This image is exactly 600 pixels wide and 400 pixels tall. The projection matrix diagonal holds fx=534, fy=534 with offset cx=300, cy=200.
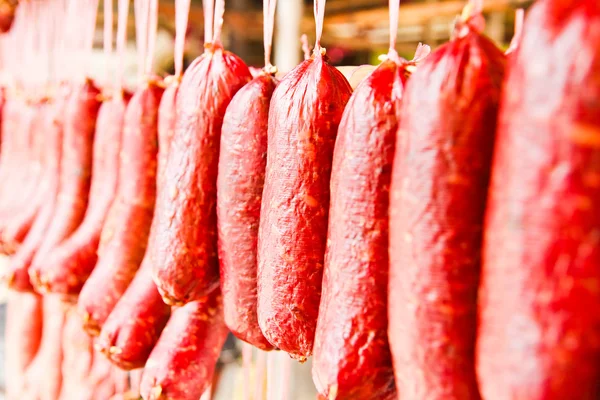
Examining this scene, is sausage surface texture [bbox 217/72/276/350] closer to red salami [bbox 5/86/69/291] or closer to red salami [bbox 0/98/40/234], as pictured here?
red salami [bbox 5/86/69/291]

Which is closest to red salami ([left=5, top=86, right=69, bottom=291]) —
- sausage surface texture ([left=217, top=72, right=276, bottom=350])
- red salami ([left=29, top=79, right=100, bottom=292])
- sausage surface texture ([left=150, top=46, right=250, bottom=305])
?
red salami ([left=29, top=79, right=100, bottom=292])

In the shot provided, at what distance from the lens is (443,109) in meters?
0.73

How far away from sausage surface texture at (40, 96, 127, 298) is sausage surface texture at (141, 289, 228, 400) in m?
0.45

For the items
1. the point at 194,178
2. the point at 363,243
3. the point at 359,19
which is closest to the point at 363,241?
the point at 363,243

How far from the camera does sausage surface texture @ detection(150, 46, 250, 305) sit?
3.97 ft

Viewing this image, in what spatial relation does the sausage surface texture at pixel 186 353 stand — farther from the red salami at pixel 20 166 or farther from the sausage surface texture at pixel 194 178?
the red salami at pixel 20 166

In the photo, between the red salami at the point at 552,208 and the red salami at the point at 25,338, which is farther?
the red salami at the point at 25,338

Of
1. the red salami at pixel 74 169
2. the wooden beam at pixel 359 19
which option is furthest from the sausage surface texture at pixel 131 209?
the wooden beam at pixel 359 19

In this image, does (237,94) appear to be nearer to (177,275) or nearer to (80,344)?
(177,275)

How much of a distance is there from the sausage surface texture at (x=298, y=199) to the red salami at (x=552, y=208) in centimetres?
39

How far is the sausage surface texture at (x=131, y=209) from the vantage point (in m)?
1.51

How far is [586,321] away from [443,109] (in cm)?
32

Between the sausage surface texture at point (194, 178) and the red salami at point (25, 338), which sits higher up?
the sausage surface texture at point (194, 178)

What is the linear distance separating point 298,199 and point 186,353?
2.05ft
